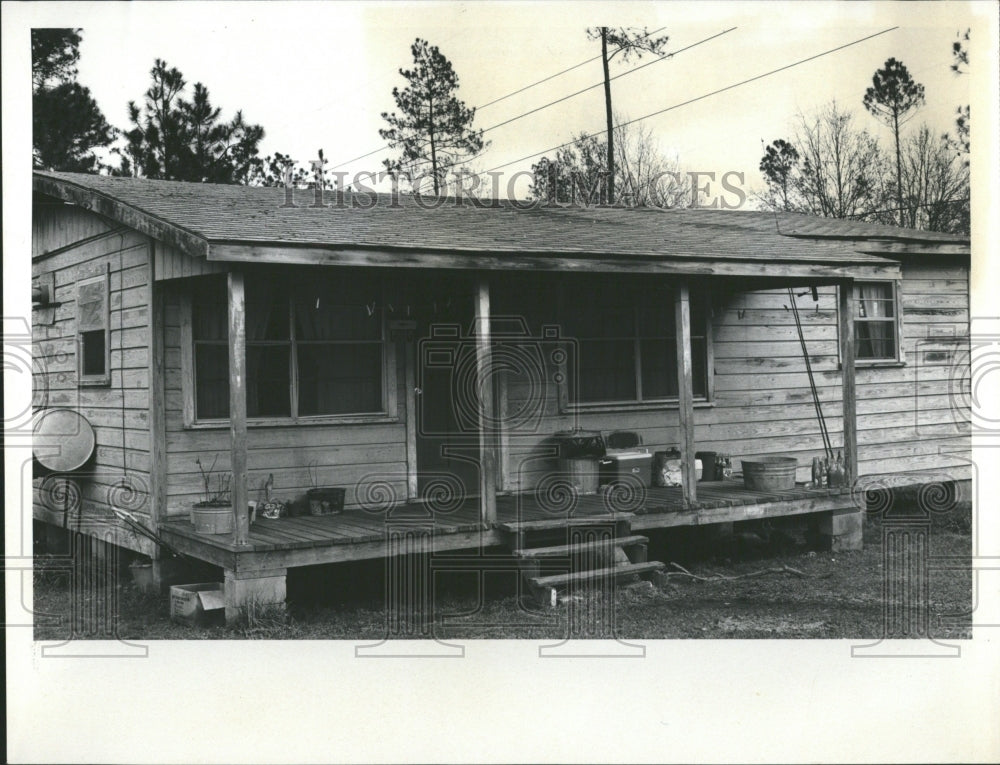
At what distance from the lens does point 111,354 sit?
1059 cm

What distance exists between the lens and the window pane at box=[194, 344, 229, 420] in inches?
389

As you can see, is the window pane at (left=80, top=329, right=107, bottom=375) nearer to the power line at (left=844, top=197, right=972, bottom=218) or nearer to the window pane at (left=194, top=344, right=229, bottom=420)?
the window pane at (left=194, top=344, right=229, bottom=420)

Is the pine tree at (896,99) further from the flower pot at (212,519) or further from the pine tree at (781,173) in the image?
the flower pot at (212,519)

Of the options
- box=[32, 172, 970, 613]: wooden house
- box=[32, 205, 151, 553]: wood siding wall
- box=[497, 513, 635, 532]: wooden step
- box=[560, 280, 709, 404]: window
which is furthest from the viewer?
box=[560, 280, 709, 404]: window

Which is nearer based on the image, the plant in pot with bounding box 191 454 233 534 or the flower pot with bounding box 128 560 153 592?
the plant in pot with bounding box 191 454 233 534

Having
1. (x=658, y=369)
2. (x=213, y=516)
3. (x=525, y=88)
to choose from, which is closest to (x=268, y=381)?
(x=213, y=516)

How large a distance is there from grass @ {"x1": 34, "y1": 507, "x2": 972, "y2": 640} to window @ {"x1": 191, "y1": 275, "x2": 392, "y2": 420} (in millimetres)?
1676

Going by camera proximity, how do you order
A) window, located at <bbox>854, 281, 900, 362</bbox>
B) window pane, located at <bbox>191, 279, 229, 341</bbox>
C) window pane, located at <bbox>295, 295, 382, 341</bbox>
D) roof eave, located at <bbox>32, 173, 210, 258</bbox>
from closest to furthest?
roof eave, located at <bbox>32, 173, 210, 258</bbox> → window pane, located at <bbox>191, 279, 229, 341</bbox> → window pane, located at <bbox>295, 295, 382, 341</bbox> → window, located at <bbox>854, 281, 900, 362</bbox>

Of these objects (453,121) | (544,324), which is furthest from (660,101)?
(544,324)

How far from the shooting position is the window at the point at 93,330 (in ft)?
34.8

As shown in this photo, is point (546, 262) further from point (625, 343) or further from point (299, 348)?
point (625, 343)

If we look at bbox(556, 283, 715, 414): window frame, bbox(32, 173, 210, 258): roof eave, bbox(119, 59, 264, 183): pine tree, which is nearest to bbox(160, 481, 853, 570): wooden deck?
bbox(556, 283, 715, 414): window frame

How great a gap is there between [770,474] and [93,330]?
733 cm

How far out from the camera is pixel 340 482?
412 inches
